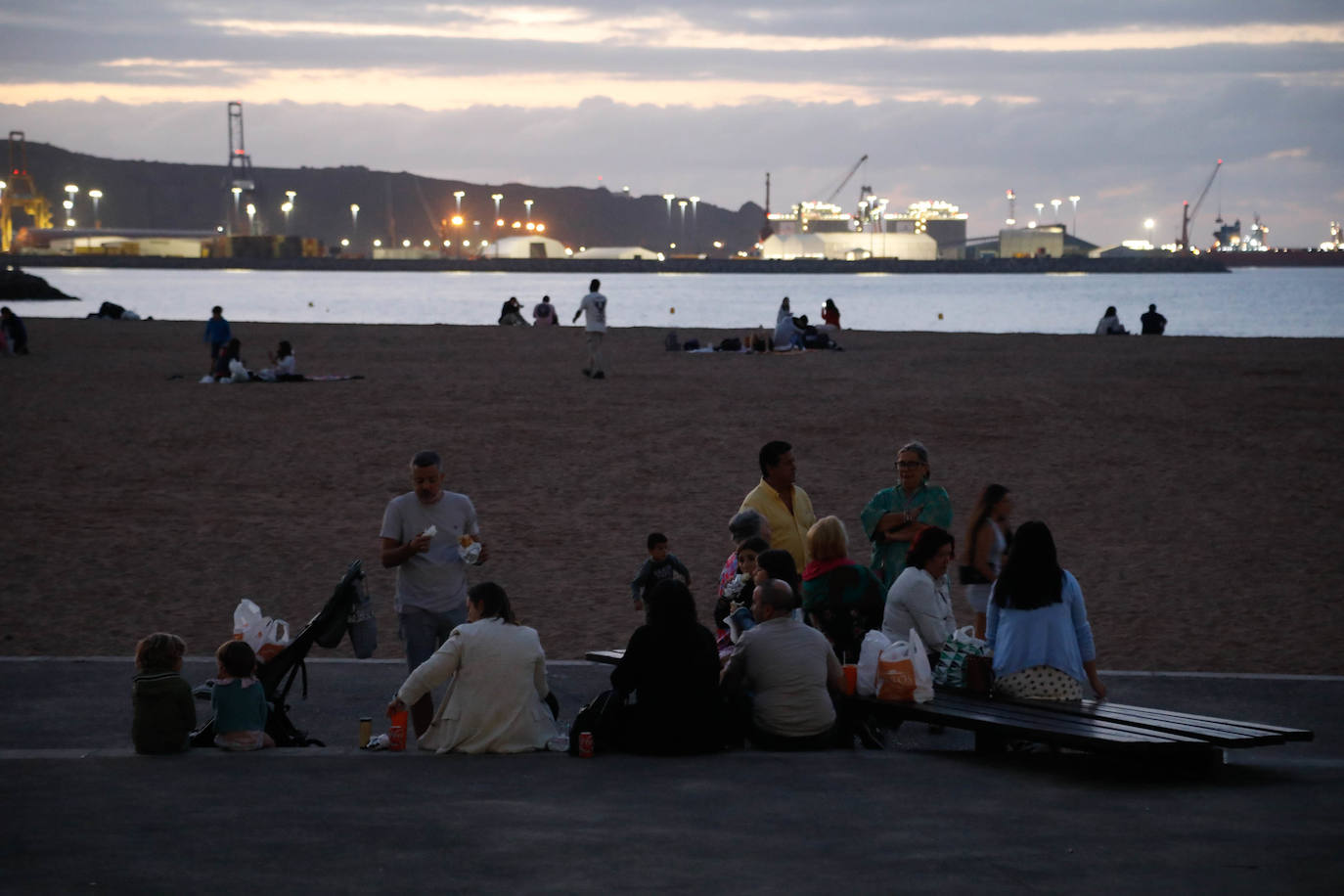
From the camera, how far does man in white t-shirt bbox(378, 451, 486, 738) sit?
8273 millimetres

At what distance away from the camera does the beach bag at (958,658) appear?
7627 millimetres

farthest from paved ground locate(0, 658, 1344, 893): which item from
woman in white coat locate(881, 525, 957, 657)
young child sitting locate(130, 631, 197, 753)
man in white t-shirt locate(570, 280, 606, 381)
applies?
man in white t-shirt locate(570, 280, 606, 381)

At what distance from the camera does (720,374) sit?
2844cm

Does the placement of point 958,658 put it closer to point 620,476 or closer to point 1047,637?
point 1047,637

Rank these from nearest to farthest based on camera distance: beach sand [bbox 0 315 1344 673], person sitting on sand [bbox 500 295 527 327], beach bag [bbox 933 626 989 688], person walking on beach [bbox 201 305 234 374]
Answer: beach bag [bbox 933 626 989 688] → beach sand [bbox 0 315 1344 673] → person walking on beach [bbox 201 305 234 374] → person sitting on sand [bbox 500 295 527 327]

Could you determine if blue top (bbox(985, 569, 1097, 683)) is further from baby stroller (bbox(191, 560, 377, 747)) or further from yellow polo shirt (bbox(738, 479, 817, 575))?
baby stroller (bbox(191, 560, 377, 747))

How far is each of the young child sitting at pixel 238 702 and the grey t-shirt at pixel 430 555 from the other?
4.07 ft

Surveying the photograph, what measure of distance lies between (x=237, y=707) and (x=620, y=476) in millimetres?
9739

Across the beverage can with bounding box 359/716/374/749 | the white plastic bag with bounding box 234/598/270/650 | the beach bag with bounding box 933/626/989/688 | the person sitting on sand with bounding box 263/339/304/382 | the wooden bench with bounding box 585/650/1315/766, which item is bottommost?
the beverage can with bounding box 359/716/374/749

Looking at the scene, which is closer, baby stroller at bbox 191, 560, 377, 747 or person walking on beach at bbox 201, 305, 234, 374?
baby stroller at bbox 191, 560, 377, 747

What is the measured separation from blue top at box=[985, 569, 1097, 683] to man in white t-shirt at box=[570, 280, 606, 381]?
18.4 m

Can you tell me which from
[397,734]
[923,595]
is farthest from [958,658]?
[397,734]

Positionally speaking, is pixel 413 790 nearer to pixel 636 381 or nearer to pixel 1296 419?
pixel 1296 419

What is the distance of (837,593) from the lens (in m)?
8.02
